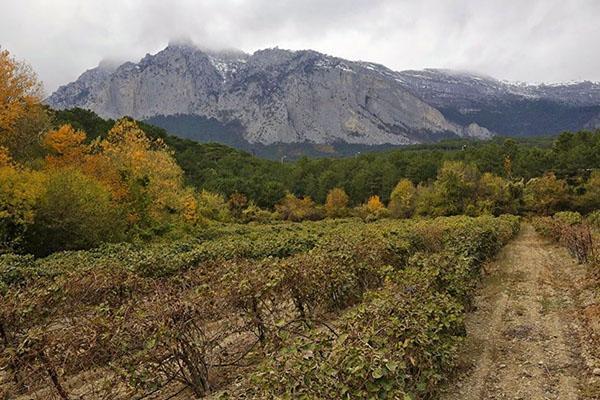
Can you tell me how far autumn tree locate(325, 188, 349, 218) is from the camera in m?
74.9

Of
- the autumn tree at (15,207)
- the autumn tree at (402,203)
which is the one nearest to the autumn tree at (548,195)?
the autumn tree at (402,203)

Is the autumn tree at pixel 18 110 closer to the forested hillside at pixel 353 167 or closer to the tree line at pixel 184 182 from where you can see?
the tree line at pixel 184 182

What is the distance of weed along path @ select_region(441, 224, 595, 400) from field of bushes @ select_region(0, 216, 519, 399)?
46.8 inches

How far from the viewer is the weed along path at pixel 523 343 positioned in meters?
8.68

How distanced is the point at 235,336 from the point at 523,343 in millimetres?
7324

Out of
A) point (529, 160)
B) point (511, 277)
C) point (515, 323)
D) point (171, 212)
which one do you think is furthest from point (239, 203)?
point (515, 323)

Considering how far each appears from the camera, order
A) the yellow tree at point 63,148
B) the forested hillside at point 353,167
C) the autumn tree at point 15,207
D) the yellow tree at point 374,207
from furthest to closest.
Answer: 1. the forested hillside at point 353,167
2. the yellow tree at point 374,207
3. the yellow tree at point 63,148
4. the autumn tree at point 15,207

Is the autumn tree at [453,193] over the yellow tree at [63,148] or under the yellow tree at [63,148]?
under

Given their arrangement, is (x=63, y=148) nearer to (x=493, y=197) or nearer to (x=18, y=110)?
(x=18, y=110)

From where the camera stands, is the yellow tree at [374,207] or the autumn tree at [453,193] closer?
the autumn tree at [453,193]

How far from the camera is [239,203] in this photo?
250 ft

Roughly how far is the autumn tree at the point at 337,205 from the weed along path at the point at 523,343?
53514 mm

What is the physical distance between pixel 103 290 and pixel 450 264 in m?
8.91

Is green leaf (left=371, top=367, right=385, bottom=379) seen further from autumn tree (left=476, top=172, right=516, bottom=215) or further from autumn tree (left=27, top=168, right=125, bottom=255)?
autumn tree (left=476, top=172, right=516, bottom=215)
